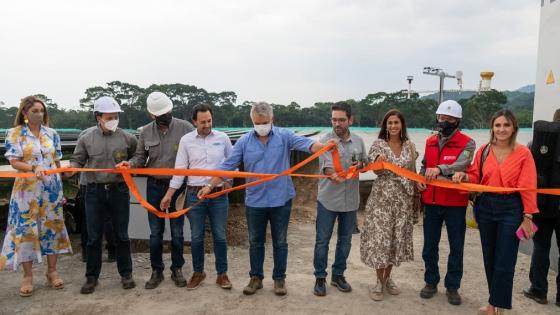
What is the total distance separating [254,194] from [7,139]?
2.35 meters

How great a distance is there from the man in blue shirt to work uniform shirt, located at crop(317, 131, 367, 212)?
0.18m

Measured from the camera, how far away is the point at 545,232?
3877 mm

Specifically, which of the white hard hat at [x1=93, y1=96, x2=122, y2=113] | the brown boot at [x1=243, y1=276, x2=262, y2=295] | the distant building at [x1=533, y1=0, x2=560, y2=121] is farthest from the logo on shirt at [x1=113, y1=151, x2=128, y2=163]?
the distant building at [x1=533, y1=0, x2=560, y2=121]

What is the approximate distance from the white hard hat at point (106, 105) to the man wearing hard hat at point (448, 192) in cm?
291

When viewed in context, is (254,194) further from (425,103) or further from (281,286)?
(425,103)

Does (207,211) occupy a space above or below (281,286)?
above

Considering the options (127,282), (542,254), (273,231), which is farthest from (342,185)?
(127,282)

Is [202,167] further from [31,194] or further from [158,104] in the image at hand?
[31,194]

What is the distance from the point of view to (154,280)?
167 inches

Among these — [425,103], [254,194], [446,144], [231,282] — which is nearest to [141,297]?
[231,282]

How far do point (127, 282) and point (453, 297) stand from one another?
3.12 meters

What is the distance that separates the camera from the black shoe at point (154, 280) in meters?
4.18

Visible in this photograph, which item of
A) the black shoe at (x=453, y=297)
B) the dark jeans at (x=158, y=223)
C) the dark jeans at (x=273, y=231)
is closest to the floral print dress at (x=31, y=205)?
the dark jeans at (x=158, y=223)

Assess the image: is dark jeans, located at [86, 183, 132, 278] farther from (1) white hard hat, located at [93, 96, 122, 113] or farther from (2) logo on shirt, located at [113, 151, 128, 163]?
(1) white hard hat, located at [93, 96, 122, 113]
